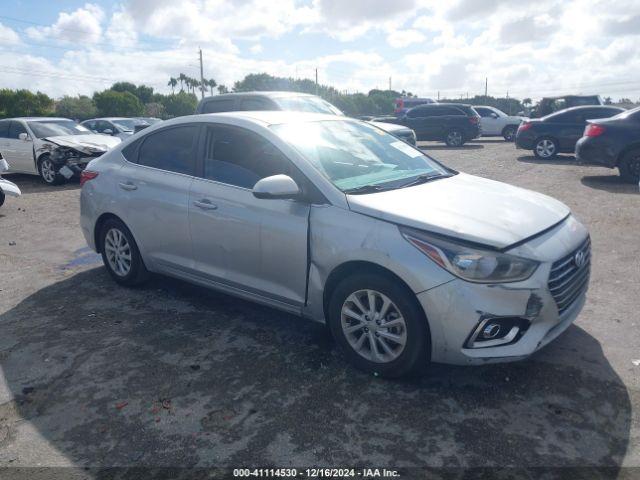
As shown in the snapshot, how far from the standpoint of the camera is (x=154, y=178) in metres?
4.76

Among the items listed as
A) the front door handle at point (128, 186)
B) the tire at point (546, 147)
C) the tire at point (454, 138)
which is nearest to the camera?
the front door handle at point (128, 186)

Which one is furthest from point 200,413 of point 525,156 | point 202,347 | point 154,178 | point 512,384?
point 525,156

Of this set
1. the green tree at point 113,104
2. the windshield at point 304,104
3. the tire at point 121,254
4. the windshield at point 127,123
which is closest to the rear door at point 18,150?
the windshield at point 127,123

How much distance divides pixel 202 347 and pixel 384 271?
5.37 ft

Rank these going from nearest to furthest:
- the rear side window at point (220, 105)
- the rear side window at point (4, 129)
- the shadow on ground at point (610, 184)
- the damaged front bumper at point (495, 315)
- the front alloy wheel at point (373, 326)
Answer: the damaged front bumper at point (495, 315)
the front alloy wheel at point (373, 326)
the rear side window at point (220, 105)
the shadow on ground at point (610, 184)
the rear side window at point (4, 129)

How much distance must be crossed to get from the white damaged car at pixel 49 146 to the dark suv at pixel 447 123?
12801 millimetres

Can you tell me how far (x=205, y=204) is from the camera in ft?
13.9

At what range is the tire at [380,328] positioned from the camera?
3.22 meters

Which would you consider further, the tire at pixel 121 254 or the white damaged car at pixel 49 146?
the white damaged car at pixel 49 146

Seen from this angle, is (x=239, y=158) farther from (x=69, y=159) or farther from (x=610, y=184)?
(x=69, y=159)

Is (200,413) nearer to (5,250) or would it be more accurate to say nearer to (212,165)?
(212,165)

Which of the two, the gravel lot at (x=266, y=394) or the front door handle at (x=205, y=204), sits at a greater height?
the front door handle at (x=205, y=204)

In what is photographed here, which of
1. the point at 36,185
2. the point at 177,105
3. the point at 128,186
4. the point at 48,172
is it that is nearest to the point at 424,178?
the point at 128,186

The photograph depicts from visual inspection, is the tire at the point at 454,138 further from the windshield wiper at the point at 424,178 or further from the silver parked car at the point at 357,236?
the windshield wiper at the point at 424,178
